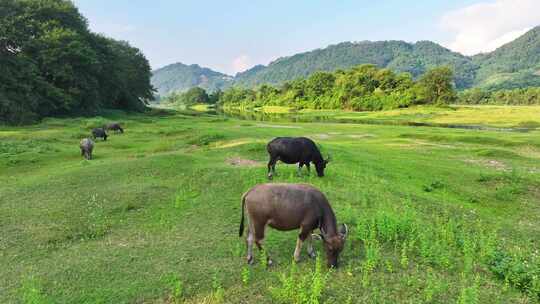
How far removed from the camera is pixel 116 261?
9.30m

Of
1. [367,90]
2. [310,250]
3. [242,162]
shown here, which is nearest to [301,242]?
[310,250]

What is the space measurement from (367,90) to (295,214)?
123 meters

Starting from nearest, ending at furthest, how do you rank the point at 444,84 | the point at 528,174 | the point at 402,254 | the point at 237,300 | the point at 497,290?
the point at 237,300 < the point at 497,290 < the point at 402,254 < the point at 528,174 < the point at 444,84

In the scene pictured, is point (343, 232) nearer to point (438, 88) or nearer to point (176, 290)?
point (176, 290)

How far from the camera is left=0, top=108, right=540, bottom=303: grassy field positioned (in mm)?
7777

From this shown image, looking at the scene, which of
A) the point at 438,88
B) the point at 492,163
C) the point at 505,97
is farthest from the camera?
the point at 505,97

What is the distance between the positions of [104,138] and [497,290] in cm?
3393

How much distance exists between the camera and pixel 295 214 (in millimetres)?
8367

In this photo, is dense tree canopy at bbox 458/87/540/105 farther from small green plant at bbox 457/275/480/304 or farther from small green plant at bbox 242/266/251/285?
small green plant at bbox 242/266/251/285

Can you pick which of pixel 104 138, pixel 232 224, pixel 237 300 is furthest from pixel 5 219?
pixel 104 138

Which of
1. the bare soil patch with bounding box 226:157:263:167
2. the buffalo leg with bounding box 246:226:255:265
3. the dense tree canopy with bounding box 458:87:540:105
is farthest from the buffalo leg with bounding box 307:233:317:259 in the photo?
the dense tree canopy with bounding box 458:87:540:105

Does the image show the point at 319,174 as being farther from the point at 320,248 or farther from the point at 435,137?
the point at 435,137

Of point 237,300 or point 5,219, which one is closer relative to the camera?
point 237,300

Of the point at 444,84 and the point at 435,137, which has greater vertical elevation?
the point at 444,84
